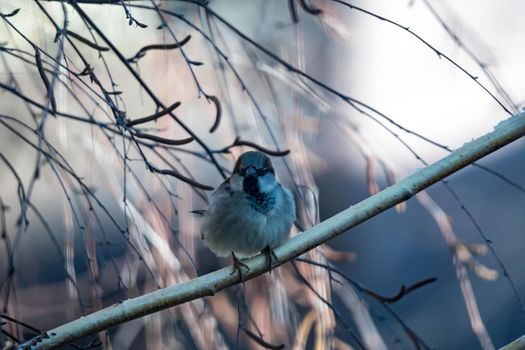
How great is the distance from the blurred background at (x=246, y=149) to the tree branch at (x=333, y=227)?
45 mm

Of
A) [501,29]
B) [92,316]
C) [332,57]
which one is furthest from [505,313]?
[92,316]

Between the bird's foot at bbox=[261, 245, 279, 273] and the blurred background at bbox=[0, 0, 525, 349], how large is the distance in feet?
0.22

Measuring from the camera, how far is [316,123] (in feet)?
7.77

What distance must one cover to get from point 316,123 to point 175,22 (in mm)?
494

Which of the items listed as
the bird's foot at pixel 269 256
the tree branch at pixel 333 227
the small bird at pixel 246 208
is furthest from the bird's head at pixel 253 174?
the tree branch at pixel 333 227

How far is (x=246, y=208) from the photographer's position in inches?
99.5

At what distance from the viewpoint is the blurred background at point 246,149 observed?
1.89 m

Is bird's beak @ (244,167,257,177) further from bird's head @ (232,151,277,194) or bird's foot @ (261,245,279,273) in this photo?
bird's foot @ (261,245,279,273)

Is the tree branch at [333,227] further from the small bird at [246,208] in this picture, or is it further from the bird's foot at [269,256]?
the small bird at [246,208]

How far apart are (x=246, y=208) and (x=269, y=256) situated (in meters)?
Result: 0.39

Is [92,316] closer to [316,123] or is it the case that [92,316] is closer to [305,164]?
[305,164]

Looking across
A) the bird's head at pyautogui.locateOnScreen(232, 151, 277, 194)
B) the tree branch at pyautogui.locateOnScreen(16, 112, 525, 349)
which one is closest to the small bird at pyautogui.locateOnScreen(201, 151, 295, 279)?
the bird's head at pyautogui.locateOnScreen(232, 151, 277, 194)

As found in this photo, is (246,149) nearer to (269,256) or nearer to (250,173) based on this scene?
(250,173)

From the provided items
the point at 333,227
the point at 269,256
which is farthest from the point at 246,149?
the point at 333,227
